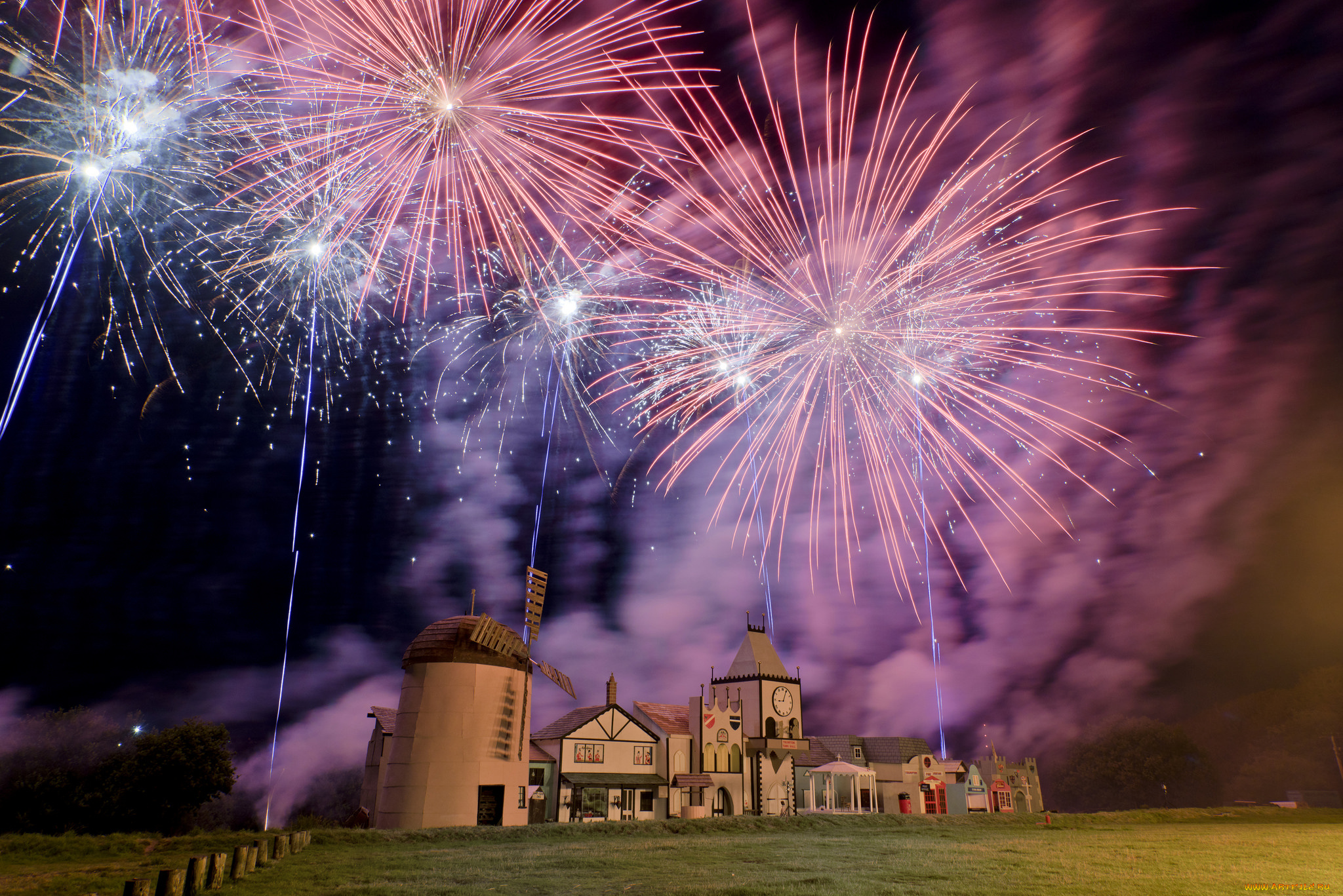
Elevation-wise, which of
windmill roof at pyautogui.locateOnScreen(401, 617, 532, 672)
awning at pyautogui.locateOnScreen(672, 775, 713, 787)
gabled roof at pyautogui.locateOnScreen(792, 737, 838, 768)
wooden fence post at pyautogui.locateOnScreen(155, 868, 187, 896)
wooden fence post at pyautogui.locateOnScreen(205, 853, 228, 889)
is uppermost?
windmill roof at pyautogui.locateOnScreen(401, 617, 532, 672)

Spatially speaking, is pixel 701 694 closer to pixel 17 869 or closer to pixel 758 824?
pixel 758 824

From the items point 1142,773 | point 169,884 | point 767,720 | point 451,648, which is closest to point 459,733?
point 451,648

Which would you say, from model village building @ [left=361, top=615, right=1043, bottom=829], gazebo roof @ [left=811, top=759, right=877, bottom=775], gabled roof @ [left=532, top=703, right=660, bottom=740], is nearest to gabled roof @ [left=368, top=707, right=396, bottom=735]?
model village building @ [left=361, top=615, right=1043, bottom=829]

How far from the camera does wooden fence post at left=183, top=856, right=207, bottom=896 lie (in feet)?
44.1

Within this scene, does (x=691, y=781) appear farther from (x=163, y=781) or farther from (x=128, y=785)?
(x=128, y=785)

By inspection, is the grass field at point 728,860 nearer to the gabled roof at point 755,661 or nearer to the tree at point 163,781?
the tree at point 163,781

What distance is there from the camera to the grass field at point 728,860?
50.4 feet

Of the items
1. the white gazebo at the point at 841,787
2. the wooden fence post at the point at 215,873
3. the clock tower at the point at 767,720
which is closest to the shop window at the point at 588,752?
the clock tower at the point at 767,720

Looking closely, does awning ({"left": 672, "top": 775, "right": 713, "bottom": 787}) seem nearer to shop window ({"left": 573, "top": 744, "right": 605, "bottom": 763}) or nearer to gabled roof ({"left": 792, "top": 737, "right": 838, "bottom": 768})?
shop window ({"left": 573, "top": 744, "right": 605, "bottom": 763})

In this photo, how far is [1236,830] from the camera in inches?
1344

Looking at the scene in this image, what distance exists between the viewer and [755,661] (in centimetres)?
5691

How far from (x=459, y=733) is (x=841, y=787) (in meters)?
28.2

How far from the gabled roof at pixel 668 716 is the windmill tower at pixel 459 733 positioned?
536 inches

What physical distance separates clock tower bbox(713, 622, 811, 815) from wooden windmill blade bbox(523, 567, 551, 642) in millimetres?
20098
